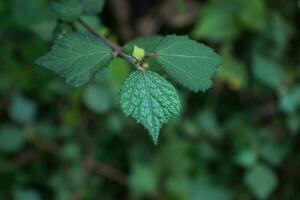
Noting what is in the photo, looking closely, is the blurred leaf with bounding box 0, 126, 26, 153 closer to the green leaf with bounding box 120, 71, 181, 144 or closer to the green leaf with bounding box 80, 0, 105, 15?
the green leaf with bounding box 80, 0, 105, 15

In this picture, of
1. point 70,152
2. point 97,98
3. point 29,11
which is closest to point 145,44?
point 29,11

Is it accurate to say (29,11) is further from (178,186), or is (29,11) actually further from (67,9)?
(178,186)

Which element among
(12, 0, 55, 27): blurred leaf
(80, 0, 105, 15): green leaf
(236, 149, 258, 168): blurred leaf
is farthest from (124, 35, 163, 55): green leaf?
(236, 149, 258, 168): blurred leaf

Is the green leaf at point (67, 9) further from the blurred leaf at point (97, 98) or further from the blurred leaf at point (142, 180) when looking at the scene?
the blurred leaf at point (142, 180)

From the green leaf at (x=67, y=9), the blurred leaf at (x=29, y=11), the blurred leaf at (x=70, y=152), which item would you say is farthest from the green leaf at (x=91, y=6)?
the blurred leaf at (x=70, y=152)

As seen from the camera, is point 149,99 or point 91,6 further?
point 91,6

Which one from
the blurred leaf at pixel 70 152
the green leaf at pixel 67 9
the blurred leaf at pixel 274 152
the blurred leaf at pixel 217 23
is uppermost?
the green leaf at pixel 67 9

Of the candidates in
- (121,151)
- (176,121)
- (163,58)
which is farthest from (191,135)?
(163,58)

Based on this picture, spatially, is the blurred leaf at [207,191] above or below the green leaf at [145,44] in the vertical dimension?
below
